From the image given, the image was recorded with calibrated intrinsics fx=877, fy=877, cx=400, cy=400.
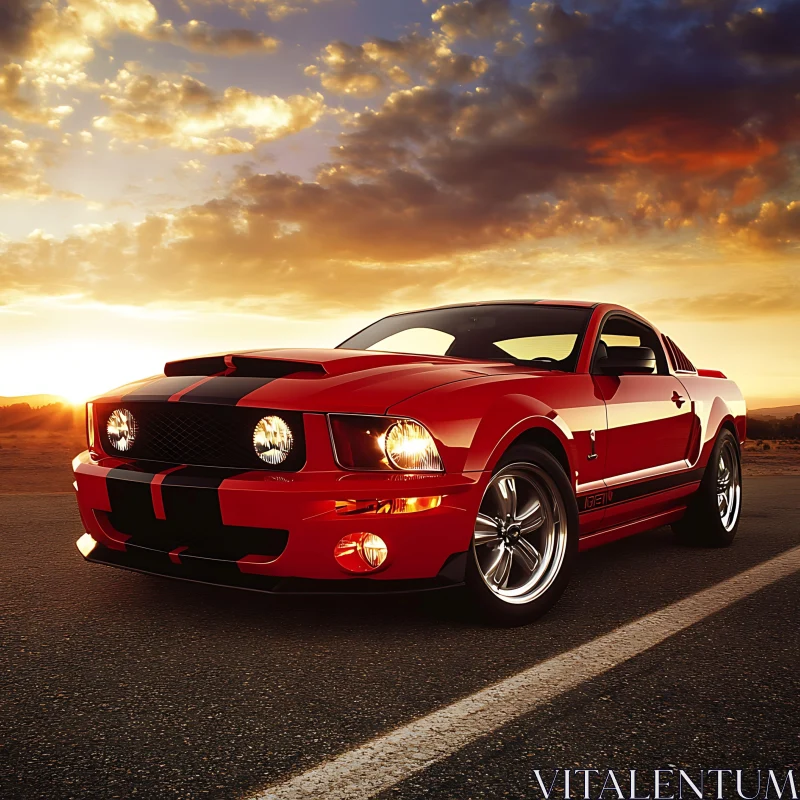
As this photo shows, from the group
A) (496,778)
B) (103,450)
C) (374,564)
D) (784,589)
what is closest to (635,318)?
(784,589)

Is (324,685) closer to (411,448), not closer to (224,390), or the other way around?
(411,448)

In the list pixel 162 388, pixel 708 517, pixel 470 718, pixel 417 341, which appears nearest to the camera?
pixel 470 718

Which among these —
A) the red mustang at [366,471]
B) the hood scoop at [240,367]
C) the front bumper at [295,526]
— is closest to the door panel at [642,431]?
the red mustang at [366,471]

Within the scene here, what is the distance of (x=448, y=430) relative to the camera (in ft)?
11.1

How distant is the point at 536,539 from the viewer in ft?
12.9

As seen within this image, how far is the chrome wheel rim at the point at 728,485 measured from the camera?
589 centimetres

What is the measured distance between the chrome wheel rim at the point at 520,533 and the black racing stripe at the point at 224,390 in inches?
41.1

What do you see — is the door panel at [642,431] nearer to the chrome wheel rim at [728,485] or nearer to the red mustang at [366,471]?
the red mustang at [366,471]

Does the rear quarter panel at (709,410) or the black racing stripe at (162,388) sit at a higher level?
the black racing stripe at (162,388)

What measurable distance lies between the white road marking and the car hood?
1.11m

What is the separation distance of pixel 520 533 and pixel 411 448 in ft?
2.62

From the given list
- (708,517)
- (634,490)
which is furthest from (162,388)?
(708,517)

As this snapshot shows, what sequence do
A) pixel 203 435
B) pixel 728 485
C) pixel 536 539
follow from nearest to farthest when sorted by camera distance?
pixel 203 435, pixel 536 539, pixel 728 485

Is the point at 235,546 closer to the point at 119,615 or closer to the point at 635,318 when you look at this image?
the point at 119,615
